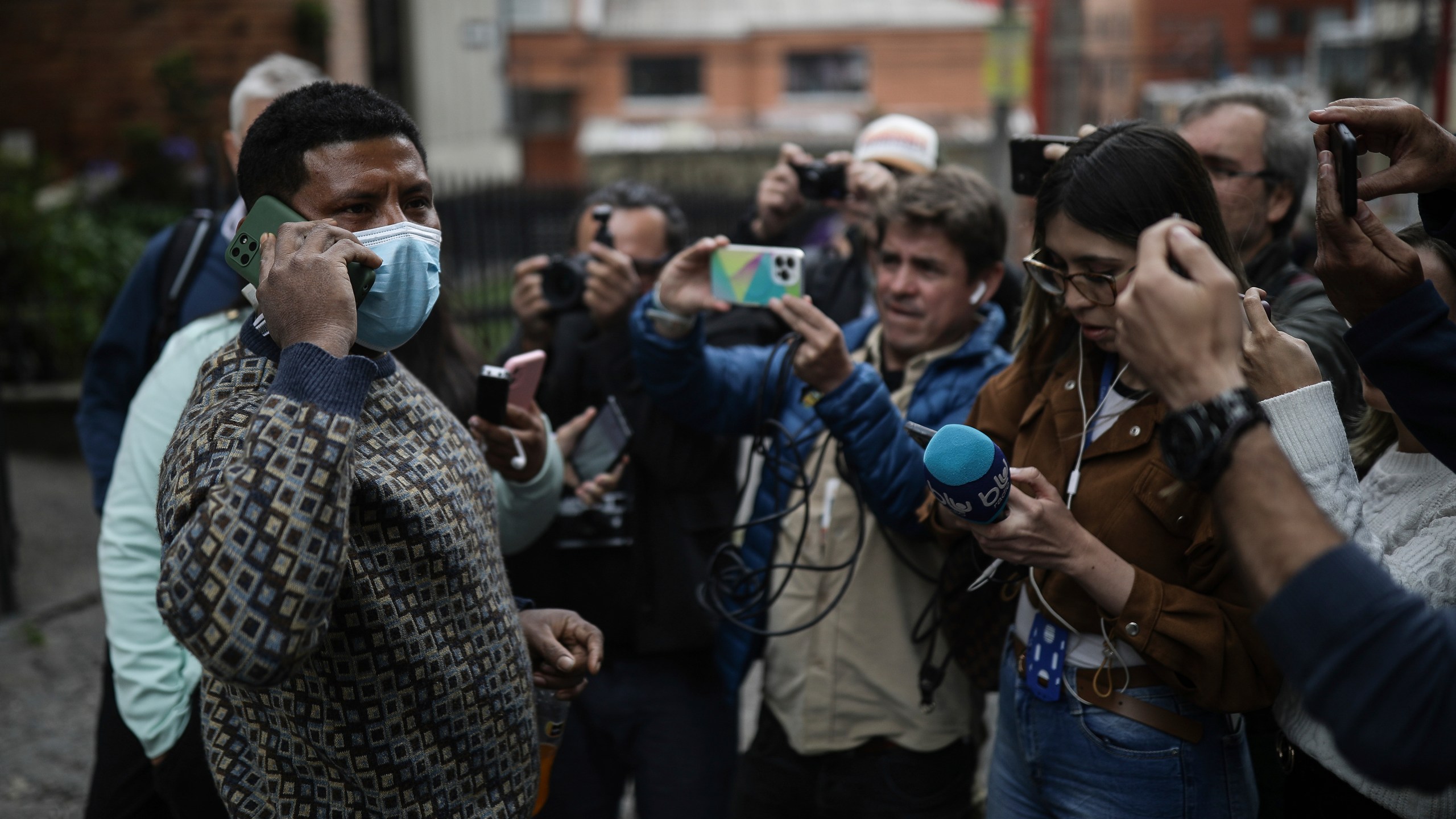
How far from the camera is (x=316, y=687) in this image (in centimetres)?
160

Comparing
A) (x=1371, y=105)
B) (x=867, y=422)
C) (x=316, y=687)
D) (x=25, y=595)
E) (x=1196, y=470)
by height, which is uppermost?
(x=1371, y=105)

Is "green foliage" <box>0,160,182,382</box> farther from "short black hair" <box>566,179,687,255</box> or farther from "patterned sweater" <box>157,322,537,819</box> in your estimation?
"patterned sweater" <box>157,322,537,819</box>

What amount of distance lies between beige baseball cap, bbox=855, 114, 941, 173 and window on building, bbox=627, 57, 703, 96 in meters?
26.2

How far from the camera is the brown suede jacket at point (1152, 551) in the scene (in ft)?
5.93

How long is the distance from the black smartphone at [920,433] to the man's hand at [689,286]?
31.8 inches

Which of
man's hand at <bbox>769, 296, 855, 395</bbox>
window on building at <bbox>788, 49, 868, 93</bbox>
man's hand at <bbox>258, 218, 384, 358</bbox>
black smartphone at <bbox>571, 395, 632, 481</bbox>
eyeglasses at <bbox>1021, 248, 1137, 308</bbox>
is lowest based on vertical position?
black smartphone at <bbox>571, 395, 632, 481</bbox>

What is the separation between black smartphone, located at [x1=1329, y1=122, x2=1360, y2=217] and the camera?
1.67 m

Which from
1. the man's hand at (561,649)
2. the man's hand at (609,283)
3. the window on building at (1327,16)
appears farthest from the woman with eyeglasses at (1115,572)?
the window on building at (1327,16)

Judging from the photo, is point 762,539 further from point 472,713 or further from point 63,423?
point 63,423

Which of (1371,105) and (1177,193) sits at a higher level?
(1371,105)

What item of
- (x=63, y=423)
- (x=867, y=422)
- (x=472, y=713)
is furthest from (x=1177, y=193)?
(x=63, y=423)

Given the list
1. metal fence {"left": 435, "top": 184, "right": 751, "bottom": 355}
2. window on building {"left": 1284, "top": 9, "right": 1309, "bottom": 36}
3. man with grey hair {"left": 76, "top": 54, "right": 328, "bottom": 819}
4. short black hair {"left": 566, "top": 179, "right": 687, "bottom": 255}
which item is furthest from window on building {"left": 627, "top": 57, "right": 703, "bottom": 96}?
man with grey hair {"left": 76, "top": 54, "right": 328, "bottom": 819}

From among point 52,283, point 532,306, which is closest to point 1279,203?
point 532,306

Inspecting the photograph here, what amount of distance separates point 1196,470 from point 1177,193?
82 cm
